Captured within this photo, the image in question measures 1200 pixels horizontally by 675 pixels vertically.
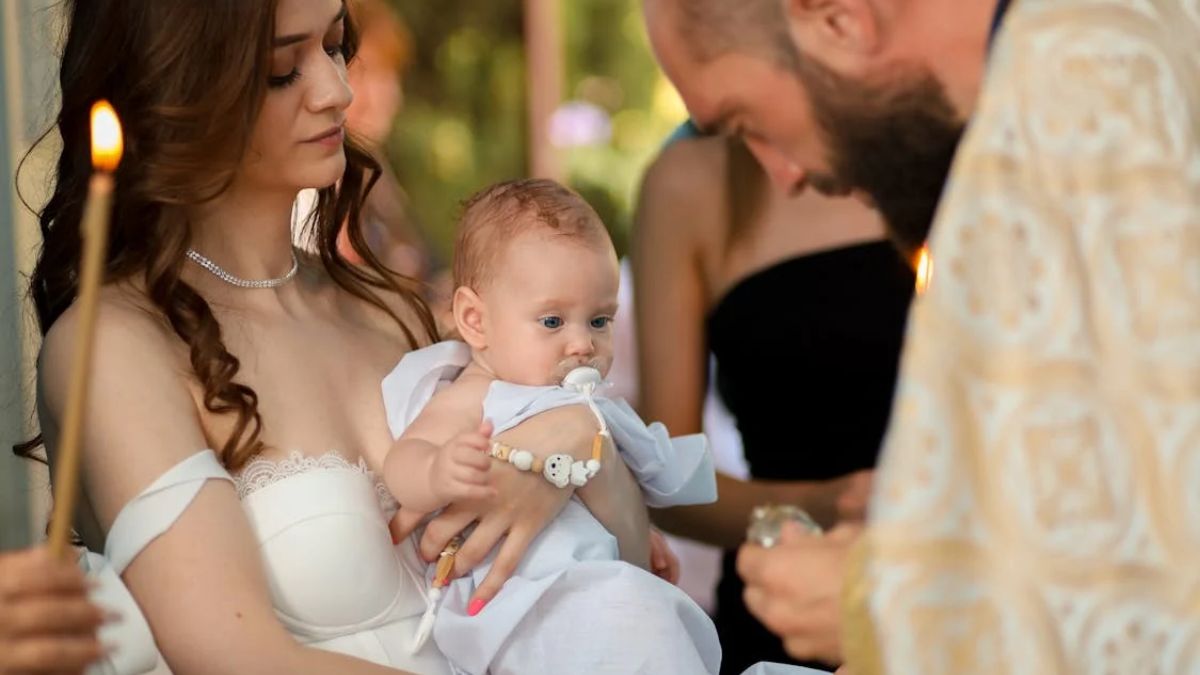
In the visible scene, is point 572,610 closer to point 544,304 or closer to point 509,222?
point 544,304

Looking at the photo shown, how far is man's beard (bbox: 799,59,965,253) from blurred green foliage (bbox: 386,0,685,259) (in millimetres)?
4366

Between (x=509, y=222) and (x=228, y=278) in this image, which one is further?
(x=228, y=278)

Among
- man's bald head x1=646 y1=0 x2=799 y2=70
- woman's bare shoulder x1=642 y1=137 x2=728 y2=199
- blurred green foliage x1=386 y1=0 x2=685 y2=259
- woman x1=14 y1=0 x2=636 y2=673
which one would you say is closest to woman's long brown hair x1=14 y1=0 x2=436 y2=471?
woman x1=14 y1=0 x2=636 y2=673

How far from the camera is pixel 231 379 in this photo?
212cm

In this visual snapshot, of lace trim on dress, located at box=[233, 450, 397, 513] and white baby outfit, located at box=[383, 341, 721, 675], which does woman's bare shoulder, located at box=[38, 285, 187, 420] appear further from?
white baby outfit, located at box=[383, 341, 721, 675]

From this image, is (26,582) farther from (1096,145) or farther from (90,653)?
(1096,145)

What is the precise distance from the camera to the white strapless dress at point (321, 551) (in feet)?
6.42

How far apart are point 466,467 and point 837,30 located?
0.68 metres

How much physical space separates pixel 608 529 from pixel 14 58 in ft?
4.19

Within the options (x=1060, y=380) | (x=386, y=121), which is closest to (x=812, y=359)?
(x=1060, y=380)

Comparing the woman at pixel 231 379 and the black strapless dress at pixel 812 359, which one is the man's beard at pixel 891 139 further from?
the black strapless dress at pixel 812 359

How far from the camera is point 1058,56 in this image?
1305mm

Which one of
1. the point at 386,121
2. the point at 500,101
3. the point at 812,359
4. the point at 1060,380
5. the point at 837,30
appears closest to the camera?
the point at 1060,380

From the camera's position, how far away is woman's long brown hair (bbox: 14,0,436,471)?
212cm
